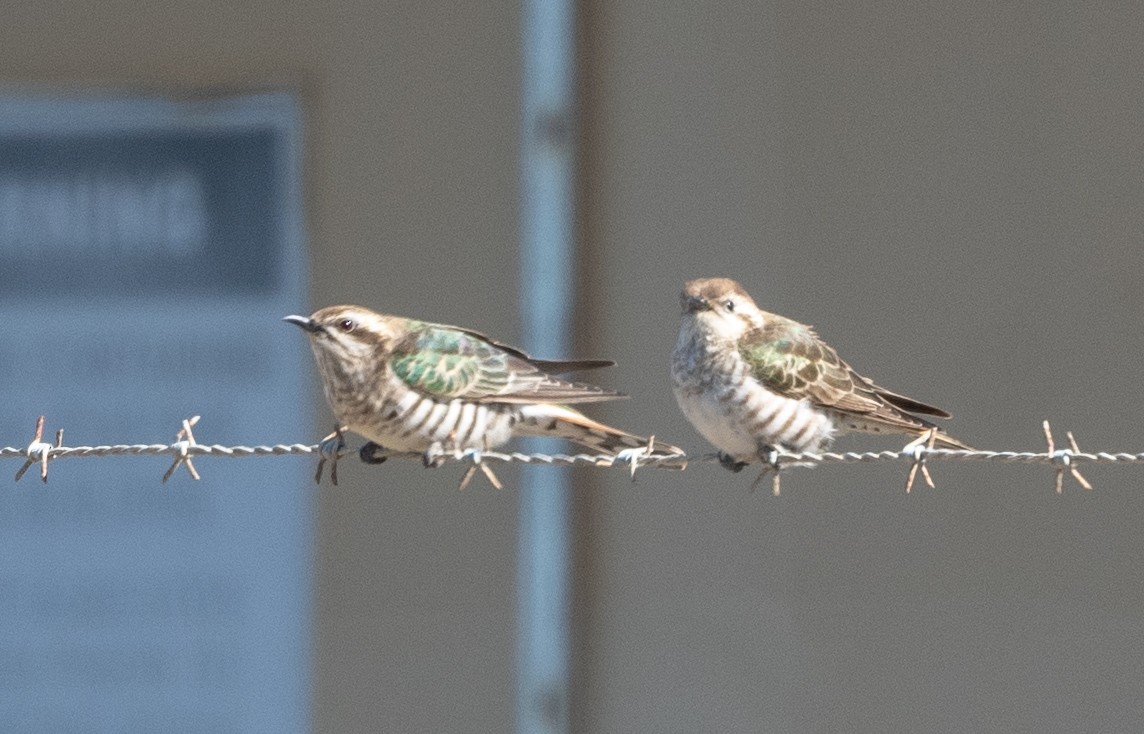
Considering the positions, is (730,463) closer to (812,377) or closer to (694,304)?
(812,377)

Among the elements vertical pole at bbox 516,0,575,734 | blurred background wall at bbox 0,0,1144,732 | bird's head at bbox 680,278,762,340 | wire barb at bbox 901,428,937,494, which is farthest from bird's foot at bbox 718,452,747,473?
vertical pole at bbox 516,0,575,734

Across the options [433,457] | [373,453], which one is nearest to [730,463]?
[433,457]

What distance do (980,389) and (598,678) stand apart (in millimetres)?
1904

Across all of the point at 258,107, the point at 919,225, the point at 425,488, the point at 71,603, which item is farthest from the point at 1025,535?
the point at 71,603

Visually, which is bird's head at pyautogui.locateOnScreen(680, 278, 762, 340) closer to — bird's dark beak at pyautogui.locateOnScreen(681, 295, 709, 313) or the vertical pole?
bird's dark beak at pyautogui.locateOnScreen(681, 295, 709, 313)

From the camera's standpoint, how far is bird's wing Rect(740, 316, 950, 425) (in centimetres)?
454

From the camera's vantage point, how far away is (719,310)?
15.3 ft

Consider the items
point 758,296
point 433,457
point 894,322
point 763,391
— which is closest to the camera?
point 433,457

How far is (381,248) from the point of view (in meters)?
6.70

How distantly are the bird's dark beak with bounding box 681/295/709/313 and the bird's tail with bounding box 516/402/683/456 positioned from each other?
14.4 inches

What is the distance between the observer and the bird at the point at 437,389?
4441 millimetres

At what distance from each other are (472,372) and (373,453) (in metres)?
0.36

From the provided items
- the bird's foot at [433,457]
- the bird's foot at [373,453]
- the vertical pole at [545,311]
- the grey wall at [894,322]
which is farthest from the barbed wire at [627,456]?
the vertical pole at [545,311]

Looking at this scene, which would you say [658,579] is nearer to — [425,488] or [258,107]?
[425,488]
